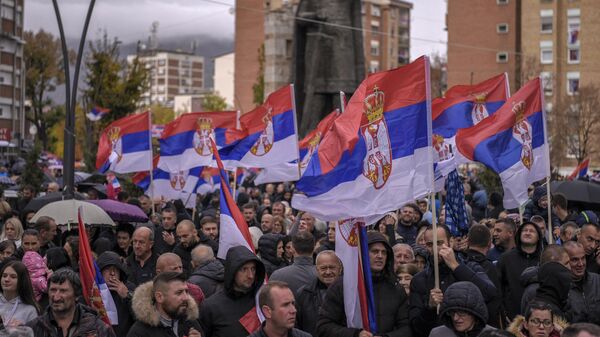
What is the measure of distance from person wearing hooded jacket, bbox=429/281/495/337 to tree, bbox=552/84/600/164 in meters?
43.5

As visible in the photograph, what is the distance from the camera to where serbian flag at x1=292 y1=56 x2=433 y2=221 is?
773cm

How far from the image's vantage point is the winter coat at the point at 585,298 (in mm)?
7635

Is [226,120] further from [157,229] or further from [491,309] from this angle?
[491,309]

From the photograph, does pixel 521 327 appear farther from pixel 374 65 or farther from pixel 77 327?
pixel 374 65

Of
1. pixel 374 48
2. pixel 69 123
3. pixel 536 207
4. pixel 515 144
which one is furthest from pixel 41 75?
pixel 515 144

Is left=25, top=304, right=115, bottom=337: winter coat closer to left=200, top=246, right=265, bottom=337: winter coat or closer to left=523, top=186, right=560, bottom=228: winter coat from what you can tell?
left=200, top=246, right=265, bottom=337: winter coat

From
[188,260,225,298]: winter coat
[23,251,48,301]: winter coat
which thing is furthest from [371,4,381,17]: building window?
[188,260,225,298]: winter coat

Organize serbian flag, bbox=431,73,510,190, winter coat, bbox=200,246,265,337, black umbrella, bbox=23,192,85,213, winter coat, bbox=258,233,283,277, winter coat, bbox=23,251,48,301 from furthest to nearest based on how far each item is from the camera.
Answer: black umbrella, bbox=23,192,85,213 < serbian flag, bbox=431,73,510,190 < winter coat, bbox=258,233,283,277 < winter coat, bbox=23,251,48,301 < winter coat, bbox=200,246,265,337

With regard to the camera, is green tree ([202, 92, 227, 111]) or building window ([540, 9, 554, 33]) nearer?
building window ([540, 9, 554, 33])

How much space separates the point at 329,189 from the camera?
7840 millimetres

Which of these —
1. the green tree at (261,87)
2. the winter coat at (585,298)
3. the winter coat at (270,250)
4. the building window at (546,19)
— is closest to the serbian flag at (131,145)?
the winter coat at (270,250)

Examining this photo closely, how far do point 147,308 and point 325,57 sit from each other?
20784mm

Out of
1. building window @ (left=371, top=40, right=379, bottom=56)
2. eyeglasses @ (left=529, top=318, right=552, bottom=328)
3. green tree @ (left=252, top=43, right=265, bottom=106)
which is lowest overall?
eyeglasses @ (left=529, top=318, right=552, bottom=328)

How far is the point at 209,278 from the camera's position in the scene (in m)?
9.01
